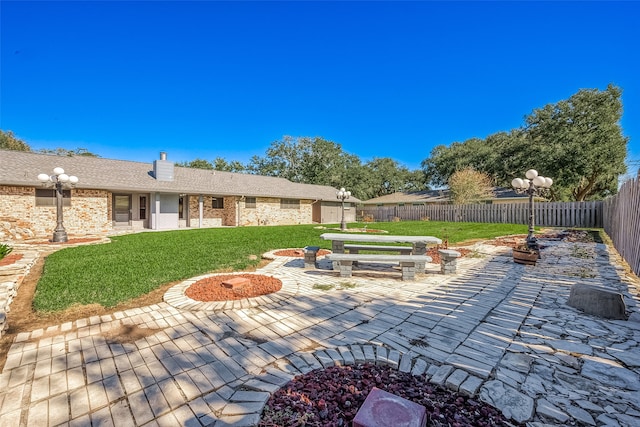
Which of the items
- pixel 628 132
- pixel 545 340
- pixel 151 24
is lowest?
pixel 545 340

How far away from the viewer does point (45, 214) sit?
12.8 m

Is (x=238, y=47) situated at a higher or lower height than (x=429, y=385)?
higher

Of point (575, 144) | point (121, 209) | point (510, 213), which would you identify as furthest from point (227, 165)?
point (575, 144)

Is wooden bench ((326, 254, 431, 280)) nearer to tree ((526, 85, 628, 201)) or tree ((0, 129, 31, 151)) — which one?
tree ((526, 85, 628, 201))

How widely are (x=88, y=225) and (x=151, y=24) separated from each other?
405 inches

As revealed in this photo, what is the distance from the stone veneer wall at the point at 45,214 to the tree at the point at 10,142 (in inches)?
839

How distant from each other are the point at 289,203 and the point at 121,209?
11239 mm

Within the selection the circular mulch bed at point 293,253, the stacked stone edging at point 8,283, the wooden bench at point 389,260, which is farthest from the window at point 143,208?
the wooden bench at point 389,260

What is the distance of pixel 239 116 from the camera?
24.0 metres

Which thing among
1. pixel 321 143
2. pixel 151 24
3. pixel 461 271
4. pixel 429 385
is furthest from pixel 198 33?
pixel 321 143

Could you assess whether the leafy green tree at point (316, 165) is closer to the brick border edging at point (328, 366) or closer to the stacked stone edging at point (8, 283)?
the stacked stone edging at point (8, 283)

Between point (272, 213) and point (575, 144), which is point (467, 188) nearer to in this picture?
point (575, 144)

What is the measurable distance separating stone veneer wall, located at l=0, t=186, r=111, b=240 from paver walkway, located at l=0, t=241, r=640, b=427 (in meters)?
13.7

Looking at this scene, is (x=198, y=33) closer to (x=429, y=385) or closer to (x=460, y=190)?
(x=429, y=385)
